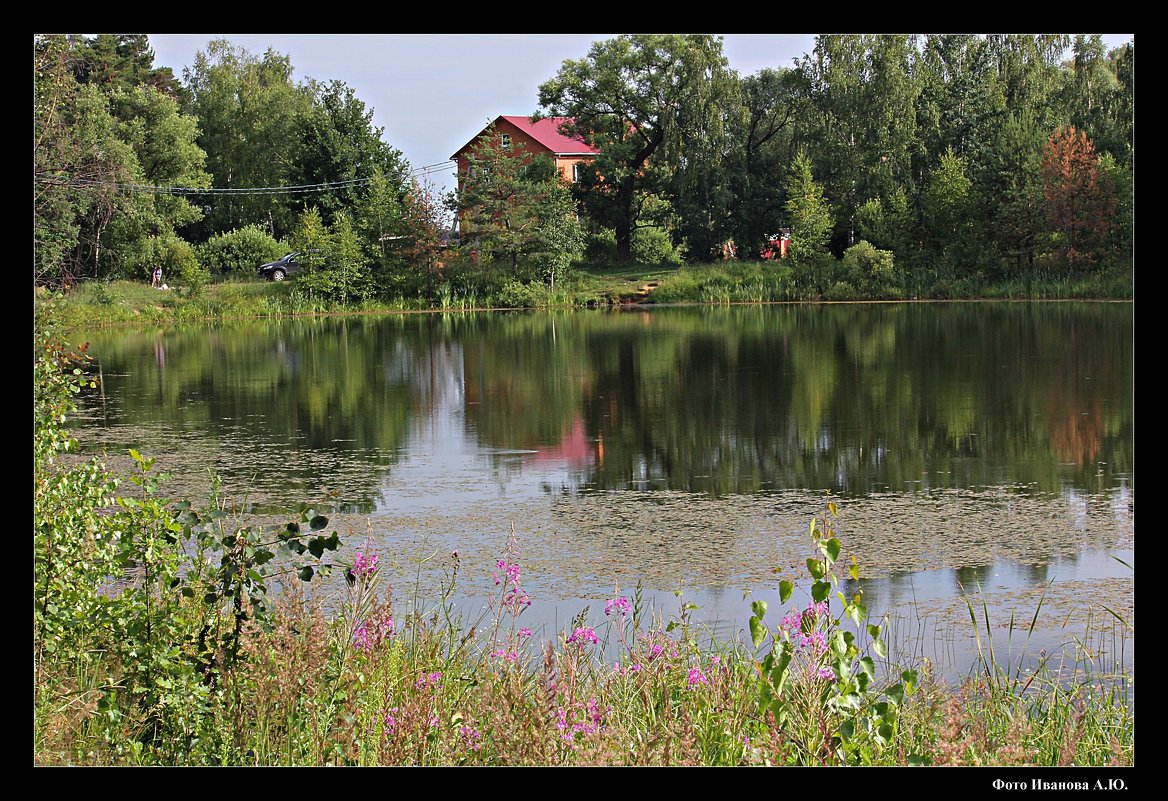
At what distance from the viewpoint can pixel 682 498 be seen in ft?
33.2

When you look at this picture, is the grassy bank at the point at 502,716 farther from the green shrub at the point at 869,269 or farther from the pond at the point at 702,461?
Result: the green shrub at the point at 869,269

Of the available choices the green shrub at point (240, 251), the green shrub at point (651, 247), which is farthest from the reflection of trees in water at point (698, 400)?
the green shrub at point (651, 247)

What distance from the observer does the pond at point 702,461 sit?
7.48 meters

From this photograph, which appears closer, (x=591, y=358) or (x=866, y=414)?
(x=866, y=414)

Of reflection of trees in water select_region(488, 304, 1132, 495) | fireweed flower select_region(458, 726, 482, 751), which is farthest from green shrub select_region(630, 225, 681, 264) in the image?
fireweed flower select_region(458, 726, 482, 751)

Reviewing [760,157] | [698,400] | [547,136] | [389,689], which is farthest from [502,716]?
[547,136]

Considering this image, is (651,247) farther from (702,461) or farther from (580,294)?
(702,461)

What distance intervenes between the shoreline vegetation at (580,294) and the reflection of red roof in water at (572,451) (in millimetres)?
27793

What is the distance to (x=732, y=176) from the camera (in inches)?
1880
